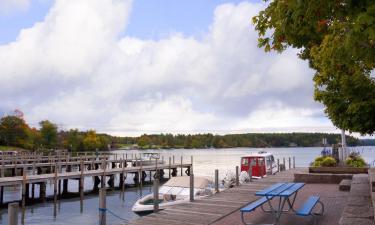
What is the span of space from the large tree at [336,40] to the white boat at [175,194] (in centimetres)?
936

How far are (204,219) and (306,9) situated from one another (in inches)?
327

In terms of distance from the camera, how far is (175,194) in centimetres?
2319

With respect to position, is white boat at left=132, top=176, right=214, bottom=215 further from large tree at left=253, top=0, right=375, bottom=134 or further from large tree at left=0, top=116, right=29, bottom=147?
large tree at left=0, top=116, right=29, bottom=147

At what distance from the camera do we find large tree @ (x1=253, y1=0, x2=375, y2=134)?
16.0 feet

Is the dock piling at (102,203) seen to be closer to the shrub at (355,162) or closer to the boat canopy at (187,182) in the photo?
the boat canopy at (187,182)

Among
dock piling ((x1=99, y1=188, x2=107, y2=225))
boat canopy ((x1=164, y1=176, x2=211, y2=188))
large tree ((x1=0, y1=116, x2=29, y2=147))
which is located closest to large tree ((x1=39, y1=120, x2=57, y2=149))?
large tree ((x1=0, y1=116, x2=29, y2=147))

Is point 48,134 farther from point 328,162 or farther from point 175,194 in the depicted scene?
point 328,162

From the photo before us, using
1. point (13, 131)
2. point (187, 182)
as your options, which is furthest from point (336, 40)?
point (13, 131)

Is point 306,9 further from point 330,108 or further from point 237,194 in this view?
point 237,194

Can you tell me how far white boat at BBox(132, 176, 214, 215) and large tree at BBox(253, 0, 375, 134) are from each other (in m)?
9.36

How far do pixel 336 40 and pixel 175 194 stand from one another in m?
17.8

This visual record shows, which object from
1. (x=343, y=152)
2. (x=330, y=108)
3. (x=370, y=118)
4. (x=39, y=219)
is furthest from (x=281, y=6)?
(x=39, y=219)

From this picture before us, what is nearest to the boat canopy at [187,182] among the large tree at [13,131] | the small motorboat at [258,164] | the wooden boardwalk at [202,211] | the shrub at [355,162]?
the wooden boardwalk at [202,211]

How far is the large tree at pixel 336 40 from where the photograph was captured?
4883 mm
